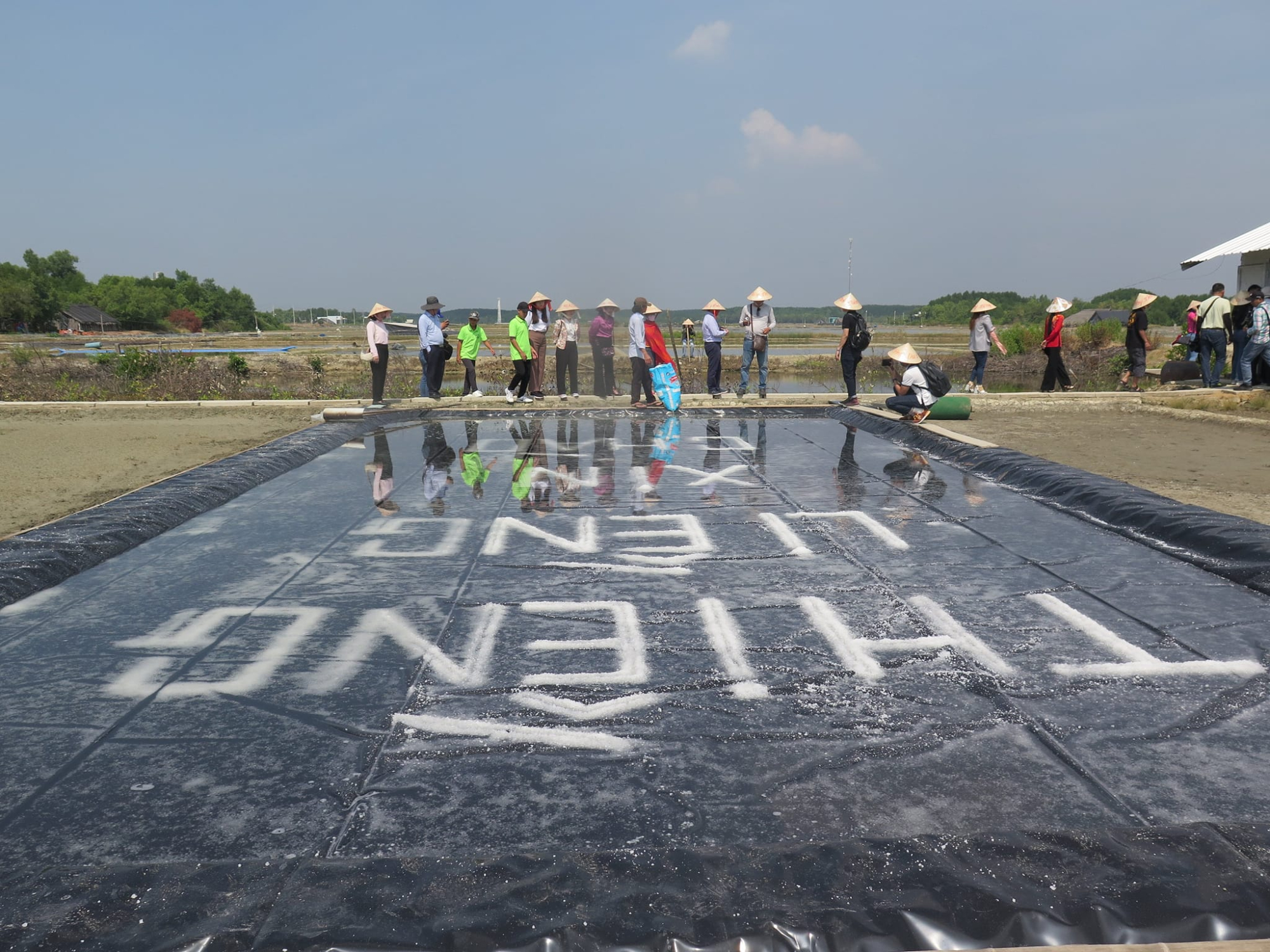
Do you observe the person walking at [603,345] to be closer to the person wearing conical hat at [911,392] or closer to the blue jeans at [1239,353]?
the person wearing conical hat at [911,392]

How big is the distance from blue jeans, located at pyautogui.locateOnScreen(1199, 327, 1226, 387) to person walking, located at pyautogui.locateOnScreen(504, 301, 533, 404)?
9.75m

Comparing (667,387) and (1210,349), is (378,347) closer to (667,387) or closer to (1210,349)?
(667,387)

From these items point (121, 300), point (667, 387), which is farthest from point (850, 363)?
point (121, 300)

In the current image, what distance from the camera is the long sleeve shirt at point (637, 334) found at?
12602 millimetres

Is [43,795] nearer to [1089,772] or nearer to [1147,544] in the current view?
[1089,772]

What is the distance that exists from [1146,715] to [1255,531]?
2.43 m

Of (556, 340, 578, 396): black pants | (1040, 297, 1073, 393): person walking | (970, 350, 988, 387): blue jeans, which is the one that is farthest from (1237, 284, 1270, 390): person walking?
(556, 340, 578, 396): black pants

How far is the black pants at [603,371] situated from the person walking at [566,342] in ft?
1.07

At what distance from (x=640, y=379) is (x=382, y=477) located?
18.5 ft

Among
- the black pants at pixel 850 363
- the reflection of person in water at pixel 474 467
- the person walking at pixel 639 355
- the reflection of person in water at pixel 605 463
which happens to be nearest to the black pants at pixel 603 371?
the person walking at pixel 639 355

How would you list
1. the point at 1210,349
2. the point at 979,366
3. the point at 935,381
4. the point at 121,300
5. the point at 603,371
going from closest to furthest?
1. the point at 935,381
2. the point at 1210,349
3. the point at 979,366
4. the point at 603,371
5. the point at 121,300

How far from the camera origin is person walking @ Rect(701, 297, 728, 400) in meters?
13.4

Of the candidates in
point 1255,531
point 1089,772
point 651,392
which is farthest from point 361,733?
point 651,392

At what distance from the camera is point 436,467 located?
8.41 metres
